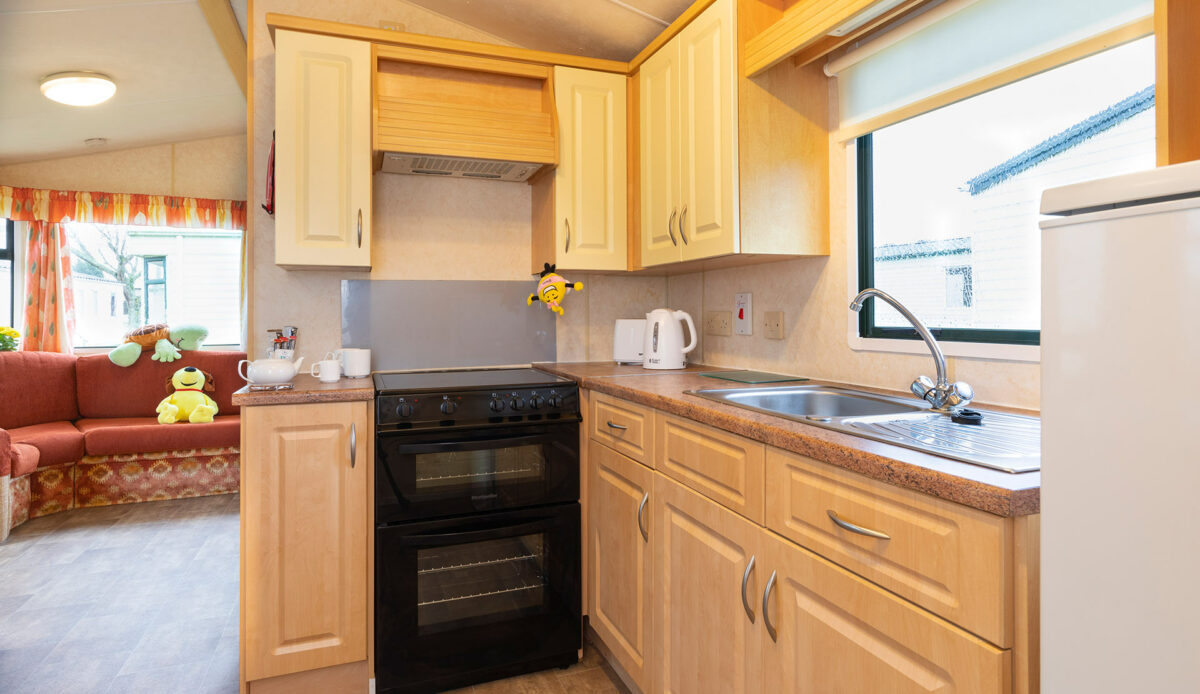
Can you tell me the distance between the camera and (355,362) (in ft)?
7.82

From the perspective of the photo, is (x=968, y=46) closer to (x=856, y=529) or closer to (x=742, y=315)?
(x=742, y=315)

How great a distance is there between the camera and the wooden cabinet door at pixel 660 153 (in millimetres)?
2266

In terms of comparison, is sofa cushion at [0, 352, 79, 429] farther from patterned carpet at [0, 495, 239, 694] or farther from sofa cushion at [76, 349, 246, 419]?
patterned carpet at [0, 495, 239, 694]

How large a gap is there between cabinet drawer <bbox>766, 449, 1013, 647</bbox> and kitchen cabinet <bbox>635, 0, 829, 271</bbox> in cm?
91

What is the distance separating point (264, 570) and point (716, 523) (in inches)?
55.2

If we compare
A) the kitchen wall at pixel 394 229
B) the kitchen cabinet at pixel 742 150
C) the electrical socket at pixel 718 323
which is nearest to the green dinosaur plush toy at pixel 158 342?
the kitchen wall at pixel 394 229

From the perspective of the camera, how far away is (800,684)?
1203 mm

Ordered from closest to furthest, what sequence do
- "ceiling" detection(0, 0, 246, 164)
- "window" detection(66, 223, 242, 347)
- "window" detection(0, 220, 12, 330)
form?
"ceiling" detection(0, 0, 246, 164) → "window" detection(0, 220, 12, 330) → "window" detection(66, 223, 242, 347)

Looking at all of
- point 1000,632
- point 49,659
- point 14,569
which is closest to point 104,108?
point 14,569

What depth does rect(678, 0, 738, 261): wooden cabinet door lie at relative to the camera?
1.93 meters

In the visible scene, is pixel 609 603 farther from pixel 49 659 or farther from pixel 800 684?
pixel 49 659

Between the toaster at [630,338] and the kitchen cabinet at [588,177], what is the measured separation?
0.83 feet

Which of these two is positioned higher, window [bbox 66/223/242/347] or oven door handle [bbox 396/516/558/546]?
window [bbox 66/223/242/347]

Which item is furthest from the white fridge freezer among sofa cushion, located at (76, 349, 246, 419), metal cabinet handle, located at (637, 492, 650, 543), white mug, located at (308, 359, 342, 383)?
sofa cushion, located at (76, 349, 246, 419)
